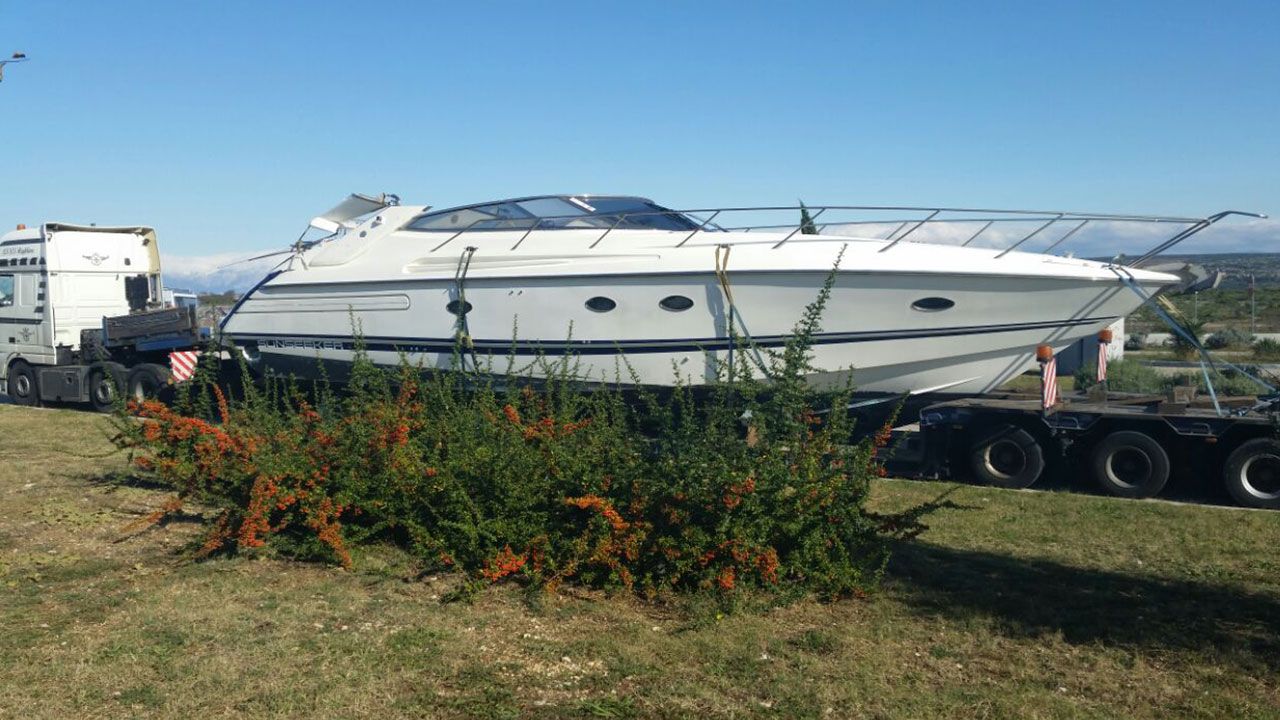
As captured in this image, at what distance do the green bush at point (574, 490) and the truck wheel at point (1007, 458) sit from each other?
3.99m

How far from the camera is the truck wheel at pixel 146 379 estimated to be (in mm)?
18141

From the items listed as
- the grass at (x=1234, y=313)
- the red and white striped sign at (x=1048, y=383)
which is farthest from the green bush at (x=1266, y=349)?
the red and white striped sign at (x=1048, y=383)

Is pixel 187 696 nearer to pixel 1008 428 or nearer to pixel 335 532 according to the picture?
pixel 335 532

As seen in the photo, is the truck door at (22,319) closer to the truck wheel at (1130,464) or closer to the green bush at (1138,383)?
the green bush at (1138,383)

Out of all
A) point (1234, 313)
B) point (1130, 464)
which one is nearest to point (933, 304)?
point (1130, 464)

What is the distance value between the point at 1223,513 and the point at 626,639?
6.27 m

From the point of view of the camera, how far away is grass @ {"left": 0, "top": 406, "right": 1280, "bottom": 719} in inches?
199

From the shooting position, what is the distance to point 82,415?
58.0ft

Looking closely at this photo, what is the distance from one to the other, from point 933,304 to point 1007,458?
1.81m

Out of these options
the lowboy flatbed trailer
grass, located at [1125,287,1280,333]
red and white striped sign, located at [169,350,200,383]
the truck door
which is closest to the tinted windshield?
the lowboy flatbed trailer

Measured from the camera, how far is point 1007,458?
11.0m

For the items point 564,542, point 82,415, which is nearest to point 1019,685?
point 564,542

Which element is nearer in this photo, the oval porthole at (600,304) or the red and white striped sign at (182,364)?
the oval porthole at (600,304)

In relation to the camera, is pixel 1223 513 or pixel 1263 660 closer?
pixel 1263 660
